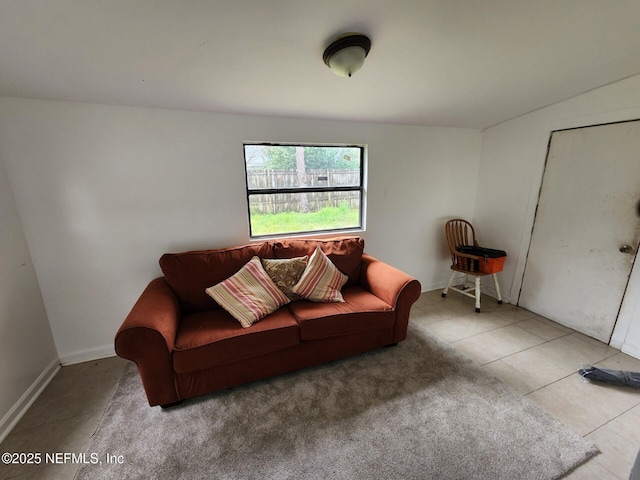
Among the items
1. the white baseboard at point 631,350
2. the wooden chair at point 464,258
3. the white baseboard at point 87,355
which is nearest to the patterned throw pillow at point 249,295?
the white baseboard at point 87,355

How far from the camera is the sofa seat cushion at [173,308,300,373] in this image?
5.22 feet

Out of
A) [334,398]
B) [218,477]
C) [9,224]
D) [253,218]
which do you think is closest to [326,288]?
[334,398]

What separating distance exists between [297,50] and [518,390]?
2.60 m

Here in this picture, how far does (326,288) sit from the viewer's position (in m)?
2.18

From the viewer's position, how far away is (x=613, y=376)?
183 cm

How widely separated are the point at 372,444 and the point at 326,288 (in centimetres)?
106

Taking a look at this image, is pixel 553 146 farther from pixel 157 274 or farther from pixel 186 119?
pixel 157 274

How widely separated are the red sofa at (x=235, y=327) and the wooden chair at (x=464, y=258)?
44.8 inches

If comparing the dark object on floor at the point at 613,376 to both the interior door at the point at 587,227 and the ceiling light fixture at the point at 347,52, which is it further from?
the ceiling light fixture at the point at 347,52

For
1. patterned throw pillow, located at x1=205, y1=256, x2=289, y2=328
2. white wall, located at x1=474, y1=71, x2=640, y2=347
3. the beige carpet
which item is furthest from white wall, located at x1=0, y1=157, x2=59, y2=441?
white wall, located at x1=474, y1=71, x2=640, y2=347

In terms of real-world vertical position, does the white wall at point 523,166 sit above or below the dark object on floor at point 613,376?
above

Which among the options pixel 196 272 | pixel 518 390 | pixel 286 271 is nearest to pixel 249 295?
pixel 286 271

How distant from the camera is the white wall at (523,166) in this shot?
212cm

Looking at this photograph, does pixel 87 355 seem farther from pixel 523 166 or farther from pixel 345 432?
pixel 523 166
